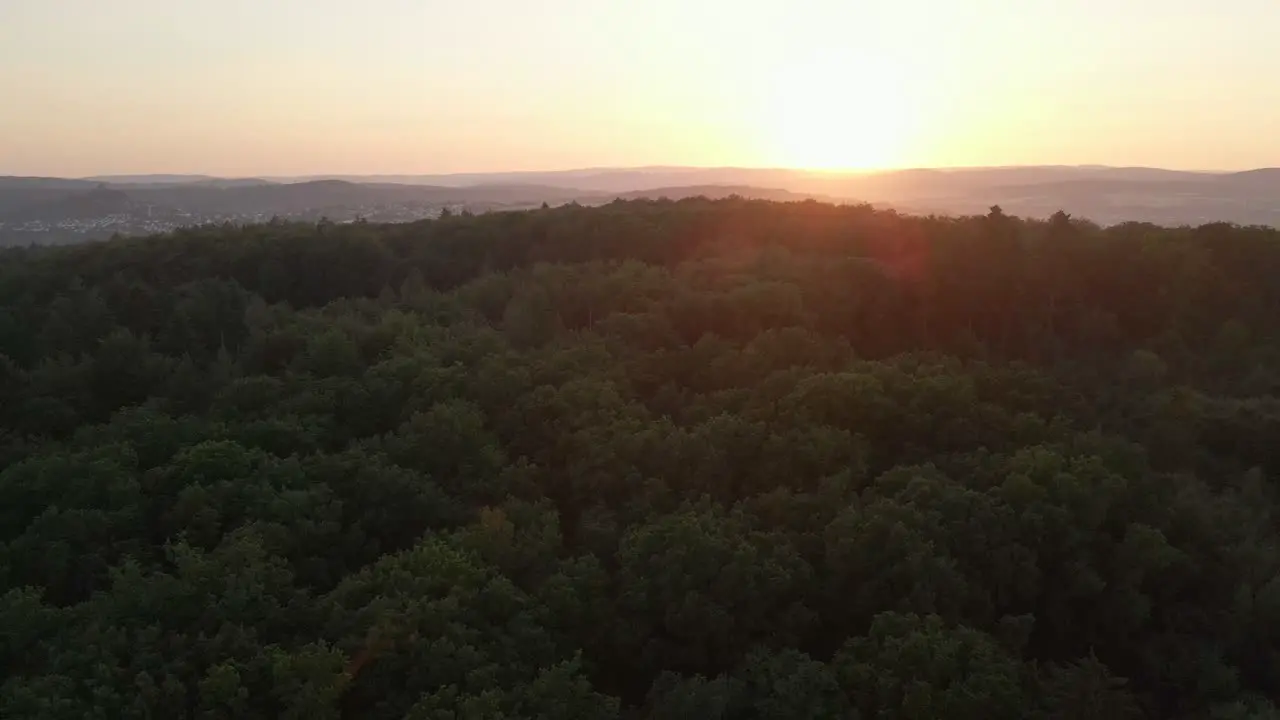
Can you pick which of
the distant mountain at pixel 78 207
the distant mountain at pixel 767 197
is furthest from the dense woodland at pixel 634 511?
the distant mountain at pixel 78 207

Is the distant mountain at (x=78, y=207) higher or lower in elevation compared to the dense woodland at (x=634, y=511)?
higher

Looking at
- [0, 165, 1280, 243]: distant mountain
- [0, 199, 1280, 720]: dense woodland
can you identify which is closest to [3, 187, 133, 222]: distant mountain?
[0, 165, 1280, 243]: distant mountain

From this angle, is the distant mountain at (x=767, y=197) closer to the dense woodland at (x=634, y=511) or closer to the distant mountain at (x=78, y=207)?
the distant mountain at (x=78, y=207)

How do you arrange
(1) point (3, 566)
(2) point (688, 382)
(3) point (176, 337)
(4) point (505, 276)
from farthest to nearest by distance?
(4) point (505, 276) < (3) point (176, 337) < (2) point (688, 382) < (1) point (3, 566)

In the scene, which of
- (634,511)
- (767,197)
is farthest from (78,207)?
(634,511)

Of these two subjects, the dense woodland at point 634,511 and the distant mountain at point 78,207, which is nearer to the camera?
the dense woodland at point 634,511

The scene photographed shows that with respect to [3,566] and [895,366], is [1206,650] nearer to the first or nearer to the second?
[895,366]

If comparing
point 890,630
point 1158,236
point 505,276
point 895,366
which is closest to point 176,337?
point 505,276

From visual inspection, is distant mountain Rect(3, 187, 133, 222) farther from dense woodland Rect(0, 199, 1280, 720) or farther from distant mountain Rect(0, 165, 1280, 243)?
dense woodland Rect(0, 199, 1280, 720)
